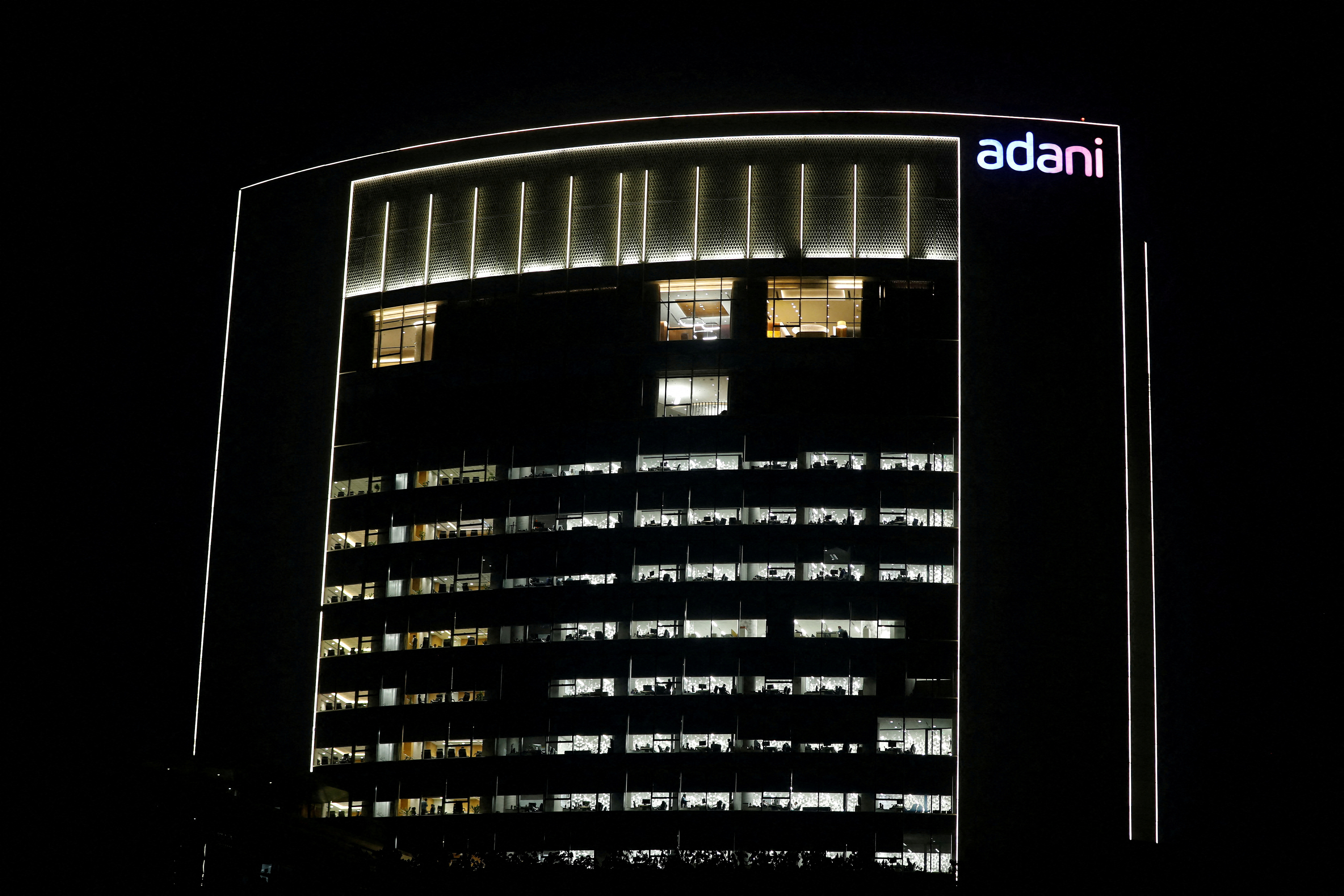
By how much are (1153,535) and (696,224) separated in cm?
3701

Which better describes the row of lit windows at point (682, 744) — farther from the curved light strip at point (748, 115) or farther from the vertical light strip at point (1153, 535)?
the curved light strip at point (748, 115)

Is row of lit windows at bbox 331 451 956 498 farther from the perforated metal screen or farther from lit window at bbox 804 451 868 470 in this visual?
the perforated metal screen

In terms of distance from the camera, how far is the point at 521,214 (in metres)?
106

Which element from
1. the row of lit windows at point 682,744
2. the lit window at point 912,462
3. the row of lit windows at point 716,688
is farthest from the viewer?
the lit window at point 912,462

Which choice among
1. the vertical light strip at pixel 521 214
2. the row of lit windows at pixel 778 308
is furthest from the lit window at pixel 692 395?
the vertical light strip at pixel 521 214

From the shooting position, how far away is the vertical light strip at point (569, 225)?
104m

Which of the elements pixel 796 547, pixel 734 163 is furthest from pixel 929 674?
Answer: pixel 734 163

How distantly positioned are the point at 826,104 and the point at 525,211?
22.0 m

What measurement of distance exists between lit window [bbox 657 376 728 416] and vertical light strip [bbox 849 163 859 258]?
39.6 ft

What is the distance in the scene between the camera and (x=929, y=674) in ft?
308

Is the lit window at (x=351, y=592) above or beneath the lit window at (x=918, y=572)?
beneath

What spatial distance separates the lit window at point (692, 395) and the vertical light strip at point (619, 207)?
9.37 meters

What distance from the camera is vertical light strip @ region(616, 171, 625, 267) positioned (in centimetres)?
10362

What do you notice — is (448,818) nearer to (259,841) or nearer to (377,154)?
(259,841)
